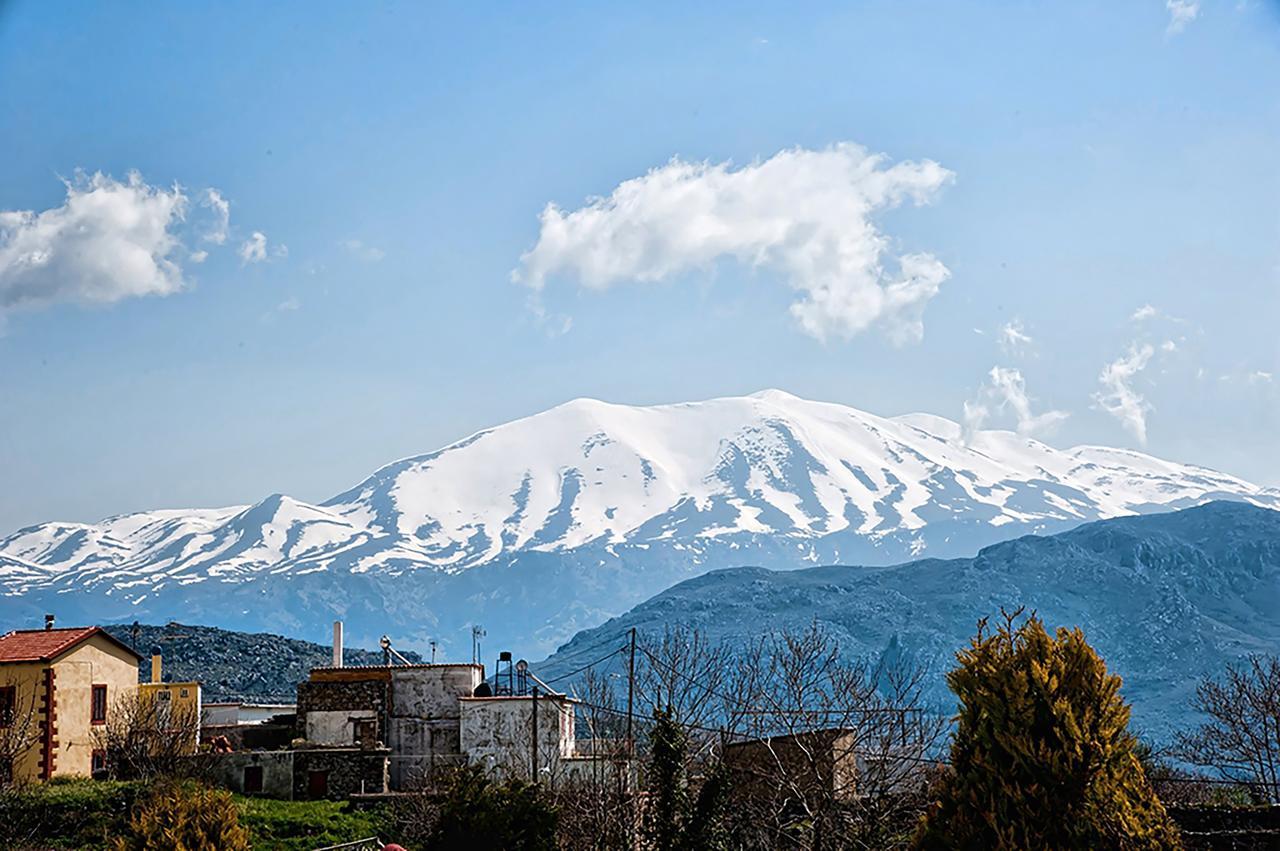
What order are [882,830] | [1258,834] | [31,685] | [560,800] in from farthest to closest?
[31,685] < [560,800] < [882,830] < [1258,834]

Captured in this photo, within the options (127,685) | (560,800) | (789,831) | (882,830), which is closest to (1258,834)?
(882,830)

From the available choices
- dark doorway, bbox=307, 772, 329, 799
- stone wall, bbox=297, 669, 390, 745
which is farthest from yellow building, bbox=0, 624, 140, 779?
stone wall, bbox=297, 669, 390, 745

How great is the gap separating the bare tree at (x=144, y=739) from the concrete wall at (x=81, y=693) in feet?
1.48

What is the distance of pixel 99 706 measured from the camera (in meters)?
48.7

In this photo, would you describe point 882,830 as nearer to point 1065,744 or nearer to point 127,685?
point 1065,744

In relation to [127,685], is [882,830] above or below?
below

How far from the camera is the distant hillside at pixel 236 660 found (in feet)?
373

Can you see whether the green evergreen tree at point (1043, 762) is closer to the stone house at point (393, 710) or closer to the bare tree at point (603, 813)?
the bare tree at point (603, 813)

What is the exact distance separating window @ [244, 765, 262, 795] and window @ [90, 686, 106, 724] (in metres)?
5.08

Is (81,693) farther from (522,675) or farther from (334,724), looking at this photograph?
(522,675)

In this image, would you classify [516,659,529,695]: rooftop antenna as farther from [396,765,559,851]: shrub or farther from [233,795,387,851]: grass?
[396,765,559,851]: shrub

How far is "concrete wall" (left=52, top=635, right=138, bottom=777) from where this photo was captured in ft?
151

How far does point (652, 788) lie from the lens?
27359 mm

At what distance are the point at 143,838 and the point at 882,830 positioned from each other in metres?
12.5
